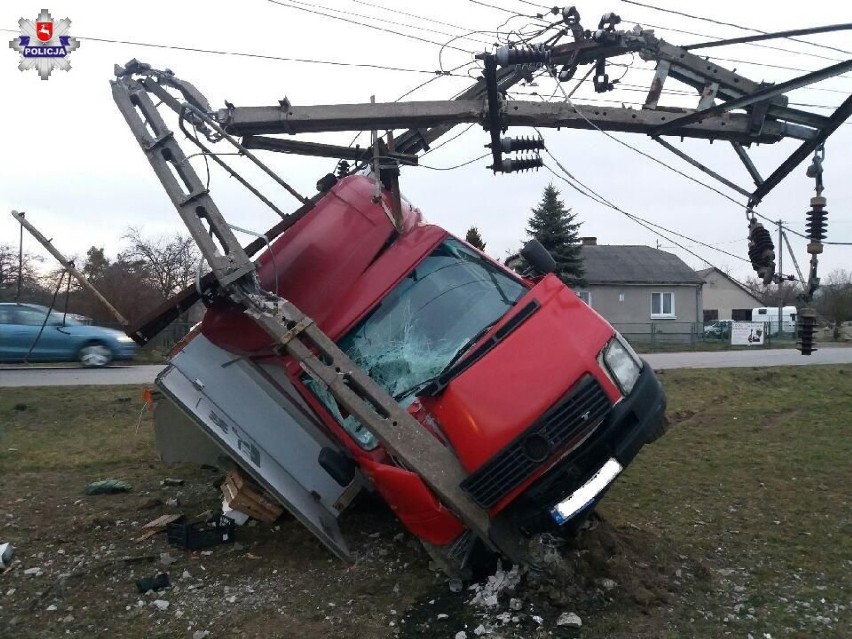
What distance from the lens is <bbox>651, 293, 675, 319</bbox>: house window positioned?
123ft

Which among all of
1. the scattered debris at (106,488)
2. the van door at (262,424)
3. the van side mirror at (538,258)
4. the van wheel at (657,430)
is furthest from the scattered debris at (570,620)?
the scattered debris at (106,488)

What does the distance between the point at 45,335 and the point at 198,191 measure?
500 inches

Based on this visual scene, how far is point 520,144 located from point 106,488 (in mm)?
5373

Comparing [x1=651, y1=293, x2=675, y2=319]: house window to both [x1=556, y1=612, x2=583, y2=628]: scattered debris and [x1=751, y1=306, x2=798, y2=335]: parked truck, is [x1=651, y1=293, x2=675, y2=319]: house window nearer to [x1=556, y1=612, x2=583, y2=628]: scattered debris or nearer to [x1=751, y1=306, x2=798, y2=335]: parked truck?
[x1=751, y1=306, x2=798, y2=335]: parked truck

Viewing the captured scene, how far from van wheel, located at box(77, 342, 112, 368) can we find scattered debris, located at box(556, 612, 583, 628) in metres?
15.3

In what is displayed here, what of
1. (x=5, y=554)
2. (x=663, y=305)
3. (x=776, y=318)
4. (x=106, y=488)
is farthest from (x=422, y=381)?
(x=776, y=318)

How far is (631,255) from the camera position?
1569 inches

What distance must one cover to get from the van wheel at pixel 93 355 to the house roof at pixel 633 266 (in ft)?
82.9

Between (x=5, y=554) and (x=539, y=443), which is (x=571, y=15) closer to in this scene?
(x=539, y=443)

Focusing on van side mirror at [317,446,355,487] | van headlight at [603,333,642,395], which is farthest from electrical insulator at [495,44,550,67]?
van side mirror at [317,446,355,487]

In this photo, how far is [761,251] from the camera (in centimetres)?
684

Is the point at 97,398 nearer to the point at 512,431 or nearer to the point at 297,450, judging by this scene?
the point at 297,450

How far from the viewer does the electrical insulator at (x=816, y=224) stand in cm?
638

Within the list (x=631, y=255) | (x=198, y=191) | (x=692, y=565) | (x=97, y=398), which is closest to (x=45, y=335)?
(x=97, y=398)
